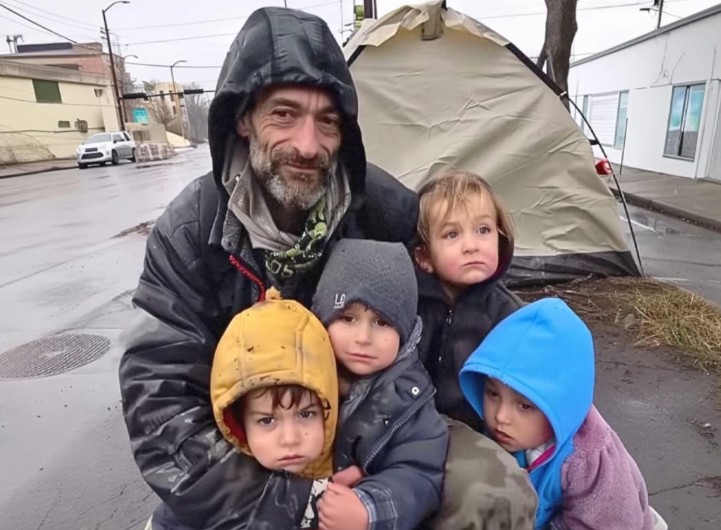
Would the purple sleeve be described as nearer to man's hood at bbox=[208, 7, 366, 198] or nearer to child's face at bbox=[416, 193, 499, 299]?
child's face at bbox=[416, 193, 499, 299]

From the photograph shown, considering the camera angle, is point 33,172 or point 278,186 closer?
point 278,186

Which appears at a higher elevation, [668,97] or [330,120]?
[330,120]

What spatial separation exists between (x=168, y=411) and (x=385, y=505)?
62cm

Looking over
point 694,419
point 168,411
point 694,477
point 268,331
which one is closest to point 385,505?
point 268,331

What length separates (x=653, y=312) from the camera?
467 cm

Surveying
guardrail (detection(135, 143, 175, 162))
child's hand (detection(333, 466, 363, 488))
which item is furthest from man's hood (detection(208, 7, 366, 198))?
guardrail (detection(135, 143, 175, 162))

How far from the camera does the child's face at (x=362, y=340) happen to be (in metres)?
1.57

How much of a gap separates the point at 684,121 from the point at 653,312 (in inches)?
466

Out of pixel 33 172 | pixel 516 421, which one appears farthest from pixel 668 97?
pixel 33 172

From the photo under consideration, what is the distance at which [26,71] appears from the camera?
107ft

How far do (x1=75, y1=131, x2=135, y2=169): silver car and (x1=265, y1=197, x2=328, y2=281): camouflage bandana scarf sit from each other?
29.3 meters

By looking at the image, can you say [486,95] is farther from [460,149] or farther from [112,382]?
[112,382]

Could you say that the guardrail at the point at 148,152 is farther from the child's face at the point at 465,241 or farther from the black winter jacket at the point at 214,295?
the child's face at the point at 465,241

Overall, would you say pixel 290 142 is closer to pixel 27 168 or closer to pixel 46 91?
pixel 27 168
